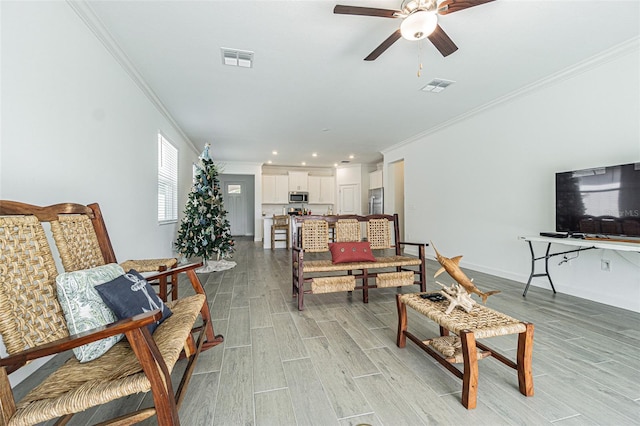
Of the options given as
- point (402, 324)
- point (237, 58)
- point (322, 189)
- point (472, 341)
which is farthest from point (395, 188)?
point (472, 341)

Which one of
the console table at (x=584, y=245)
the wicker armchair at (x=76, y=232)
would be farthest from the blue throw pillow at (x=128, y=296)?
the console table at (x=584, y=245)

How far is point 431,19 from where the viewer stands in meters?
1.86

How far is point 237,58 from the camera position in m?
2.76

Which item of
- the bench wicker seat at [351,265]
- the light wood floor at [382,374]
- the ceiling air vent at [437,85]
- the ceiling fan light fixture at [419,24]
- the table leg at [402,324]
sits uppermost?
the ceiling air vent at [437,85]

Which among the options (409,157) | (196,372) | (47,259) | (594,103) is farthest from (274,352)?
(409,157)

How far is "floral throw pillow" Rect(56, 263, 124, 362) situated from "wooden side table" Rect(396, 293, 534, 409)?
67.6 inches

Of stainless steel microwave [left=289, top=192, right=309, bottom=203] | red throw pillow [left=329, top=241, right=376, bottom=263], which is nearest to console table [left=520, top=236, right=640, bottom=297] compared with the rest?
red throw pillow [left=329, top=241, right=376, bottom=263]

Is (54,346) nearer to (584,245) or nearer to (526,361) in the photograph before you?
(526,361)

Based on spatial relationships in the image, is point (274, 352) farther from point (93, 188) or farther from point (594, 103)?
point (594, 103)

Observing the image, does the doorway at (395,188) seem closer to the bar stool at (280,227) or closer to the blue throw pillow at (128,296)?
the bar stool at (280,227)

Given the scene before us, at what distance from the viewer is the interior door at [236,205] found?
9938 mm

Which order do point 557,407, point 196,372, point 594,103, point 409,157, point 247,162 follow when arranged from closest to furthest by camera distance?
point 557,407
point 196,372
point 594,103
point 409,157
point 247,162

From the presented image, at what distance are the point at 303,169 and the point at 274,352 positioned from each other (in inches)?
325

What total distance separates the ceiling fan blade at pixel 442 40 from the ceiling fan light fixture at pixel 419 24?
0.11 meters
